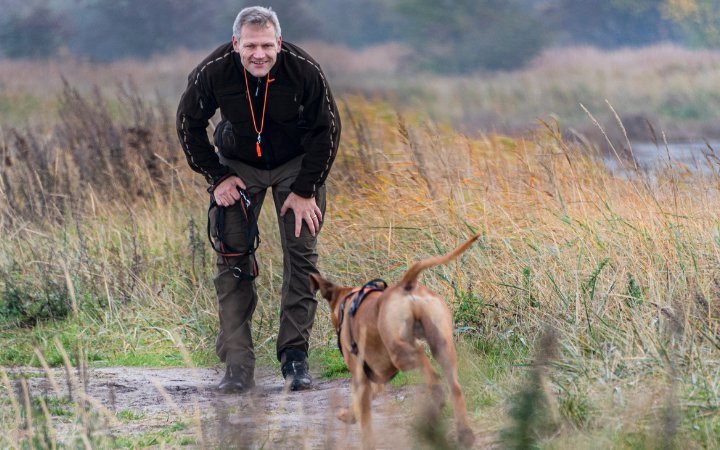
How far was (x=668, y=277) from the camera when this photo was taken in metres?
5.23

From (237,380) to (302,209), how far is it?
0.93 meters

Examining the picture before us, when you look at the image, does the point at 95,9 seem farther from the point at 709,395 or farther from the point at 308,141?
the point at 709,395

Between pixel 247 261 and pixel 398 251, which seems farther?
pixel 398 251

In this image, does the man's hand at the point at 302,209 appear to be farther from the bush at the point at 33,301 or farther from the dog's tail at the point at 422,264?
the bush at the point at 33,301

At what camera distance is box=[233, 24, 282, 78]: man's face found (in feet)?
16.3

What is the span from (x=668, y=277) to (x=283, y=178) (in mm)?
1975

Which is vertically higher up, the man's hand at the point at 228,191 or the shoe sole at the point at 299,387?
the man's hand at the point at 228,191

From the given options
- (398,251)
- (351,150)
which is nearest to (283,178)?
(398,251)

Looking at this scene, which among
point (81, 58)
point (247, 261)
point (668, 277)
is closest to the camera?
point (668, 277)

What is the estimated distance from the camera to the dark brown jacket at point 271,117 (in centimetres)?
518

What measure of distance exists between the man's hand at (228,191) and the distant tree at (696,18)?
2650cm

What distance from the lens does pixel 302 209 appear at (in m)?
5.39

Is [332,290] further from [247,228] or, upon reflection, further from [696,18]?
[696,18]

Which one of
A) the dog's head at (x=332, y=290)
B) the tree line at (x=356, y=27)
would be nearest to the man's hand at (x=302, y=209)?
the dog's head at (x=332, y=290)
